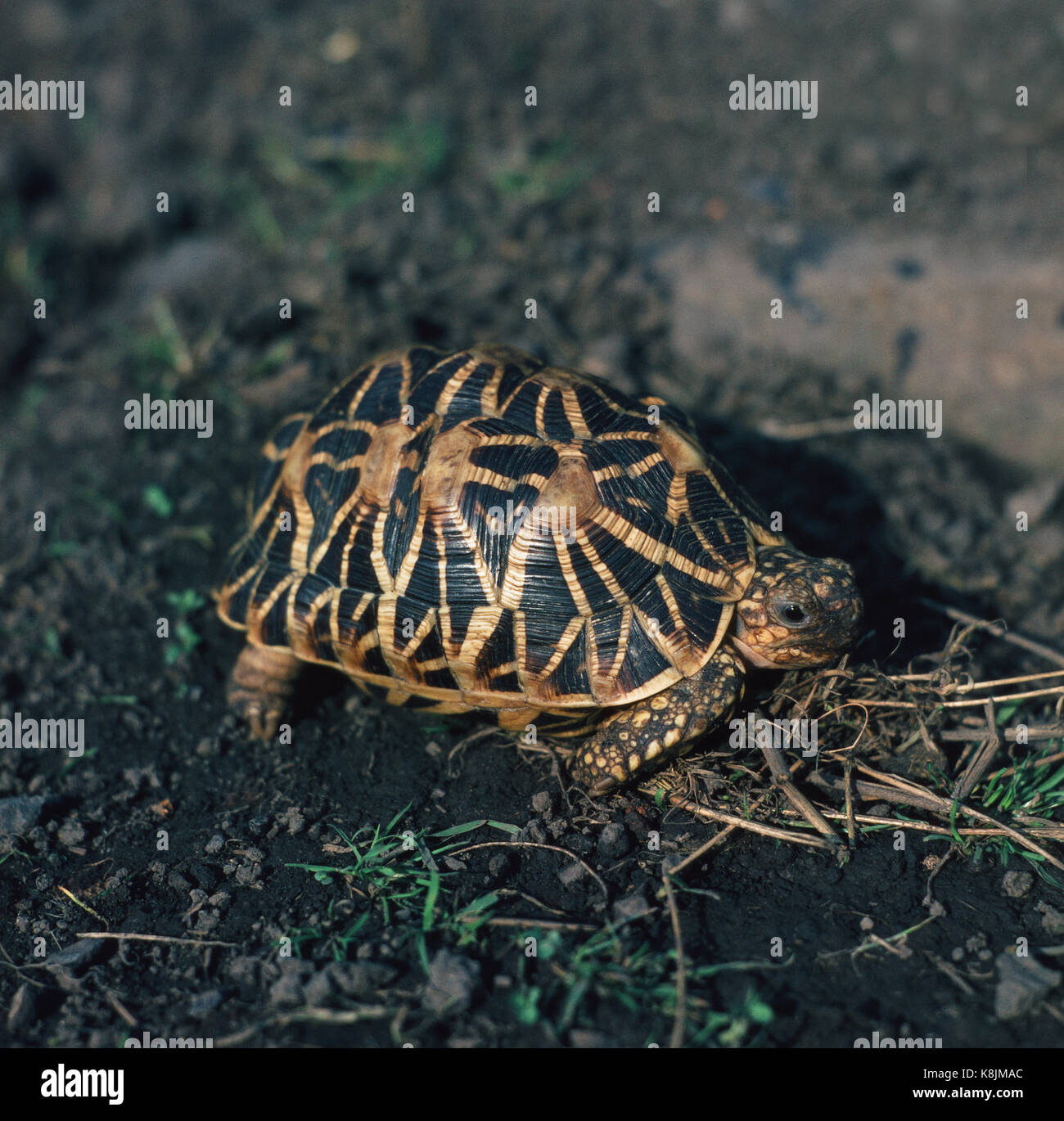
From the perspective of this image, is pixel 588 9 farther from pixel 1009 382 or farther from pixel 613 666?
pixel 613 666

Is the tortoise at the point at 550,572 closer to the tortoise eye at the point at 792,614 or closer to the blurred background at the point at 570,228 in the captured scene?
the tortoise eye at the point at 792,614

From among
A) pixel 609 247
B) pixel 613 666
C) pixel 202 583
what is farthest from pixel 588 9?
pixel 613 666
